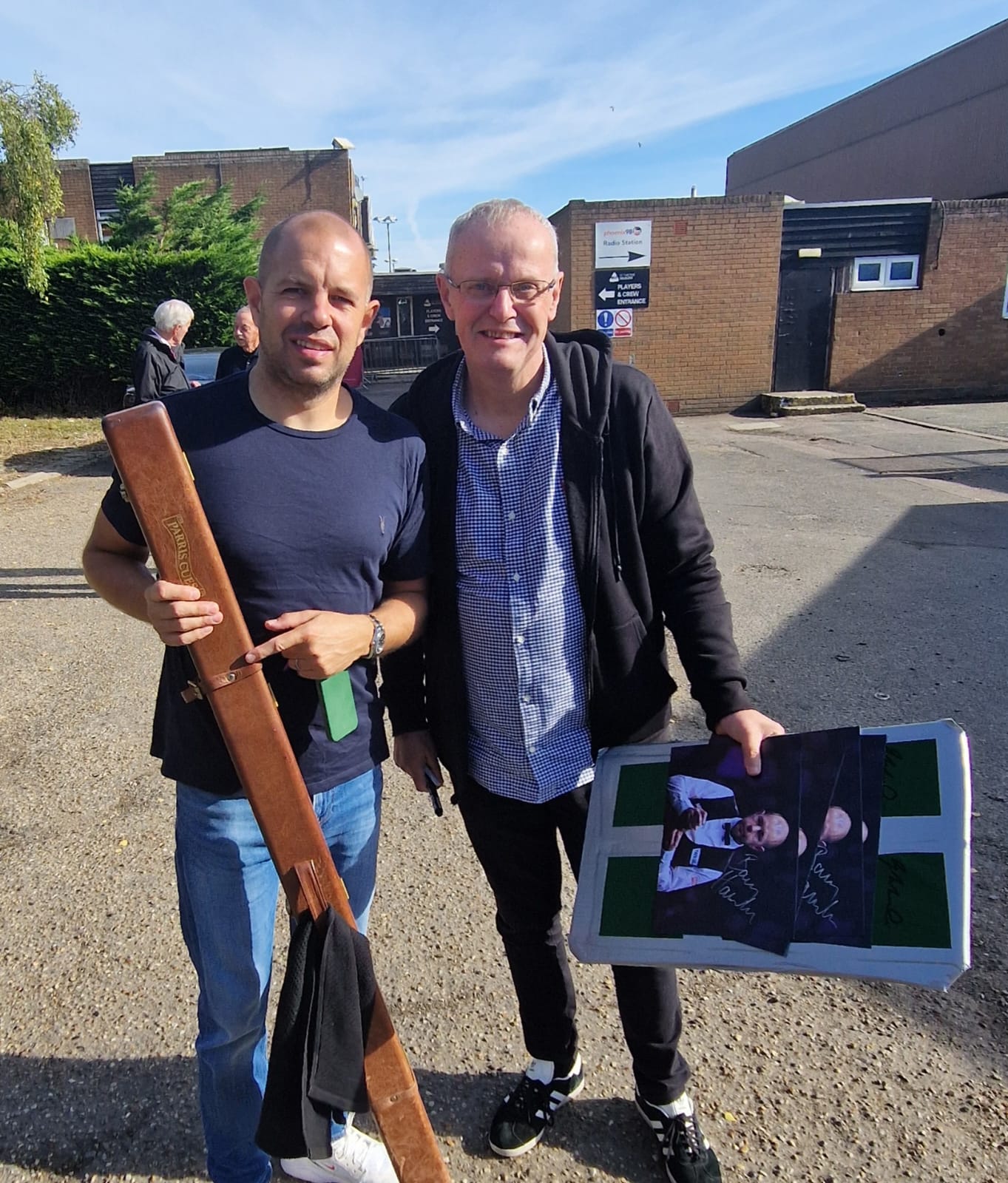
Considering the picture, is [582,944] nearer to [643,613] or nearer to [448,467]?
[643,613]

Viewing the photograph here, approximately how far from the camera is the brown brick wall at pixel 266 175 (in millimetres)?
30625

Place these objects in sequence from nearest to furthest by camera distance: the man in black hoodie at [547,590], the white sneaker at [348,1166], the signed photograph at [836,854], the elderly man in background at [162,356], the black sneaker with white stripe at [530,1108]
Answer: the signed photograph at [836,854]
the man in black hoodie at [547,590]
the white sneaker at [348,1166]
the black sneaker with white stripe at [530,1108]
the elderly man in background at [162,356]

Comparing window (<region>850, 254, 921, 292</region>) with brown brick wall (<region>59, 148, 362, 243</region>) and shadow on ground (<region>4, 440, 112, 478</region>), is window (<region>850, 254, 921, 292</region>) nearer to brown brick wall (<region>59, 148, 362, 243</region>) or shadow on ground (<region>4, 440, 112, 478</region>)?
shadow on ground (<region>4, 440, 112, 478</region>)

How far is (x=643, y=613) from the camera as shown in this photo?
182cm

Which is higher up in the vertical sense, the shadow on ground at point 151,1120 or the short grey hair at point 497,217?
the short grey hair at point 497,217

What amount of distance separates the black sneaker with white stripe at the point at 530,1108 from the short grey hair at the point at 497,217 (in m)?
1.93

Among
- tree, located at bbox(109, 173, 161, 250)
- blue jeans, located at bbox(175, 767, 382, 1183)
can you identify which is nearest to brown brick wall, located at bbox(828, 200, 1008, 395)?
tree, located at bbox(109, 173, 161, 250)

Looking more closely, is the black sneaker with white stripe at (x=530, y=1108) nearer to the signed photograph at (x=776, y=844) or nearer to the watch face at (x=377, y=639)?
the signed photograph at (x=776, y=844)

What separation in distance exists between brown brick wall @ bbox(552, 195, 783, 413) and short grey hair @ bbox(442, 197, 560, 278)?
15.1 metres

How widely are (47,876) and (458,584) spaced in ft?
7.37

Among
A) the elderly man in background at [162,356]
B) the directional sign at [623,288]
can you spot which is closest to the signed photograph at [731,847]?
the elderly man in background at [162,356]

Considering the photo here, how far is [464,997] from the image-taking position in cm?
246

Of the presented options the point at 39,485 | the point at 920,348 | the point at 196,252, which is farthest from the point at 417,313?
the point at 39,485

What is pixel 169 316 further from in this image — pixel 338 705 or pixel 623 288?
pixel 623 288
